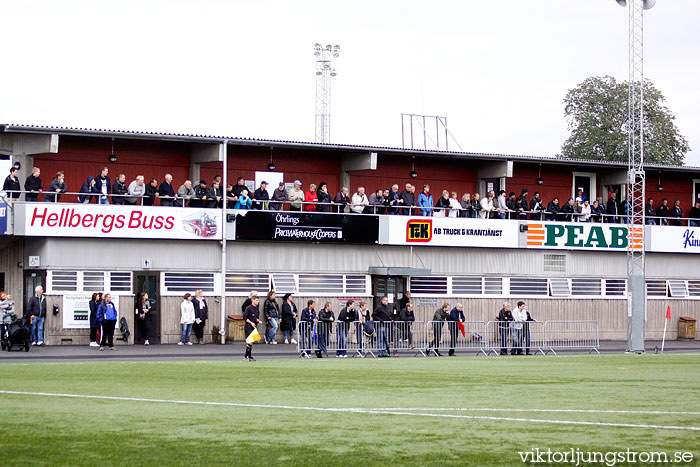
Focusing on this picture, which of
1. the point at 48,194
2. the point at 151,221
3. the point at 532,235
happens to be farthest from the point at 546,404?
the point at 532,235

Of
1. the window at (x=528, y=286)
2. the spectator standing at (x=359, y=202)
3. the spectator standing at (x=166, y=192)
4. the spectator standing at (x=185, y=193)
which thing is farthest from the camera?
the window at (x=528, y=286)

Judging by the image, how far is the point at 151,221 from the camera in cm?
3450

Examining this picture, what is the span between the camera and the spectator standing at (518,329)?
31694 millimetres

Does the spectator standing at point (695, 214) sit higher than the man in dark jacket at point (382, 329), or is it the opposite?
the spectator standing at point (695, 214)

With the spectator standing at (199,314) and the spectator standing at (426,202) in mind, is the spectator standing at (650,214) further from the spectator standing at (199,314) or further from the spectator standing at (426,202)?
the spectator standing at (199,314)

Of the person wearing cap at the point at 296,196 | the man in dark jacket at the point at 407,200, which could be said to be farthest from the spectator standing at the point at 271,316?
the man in dark jacket at the point at 407,200

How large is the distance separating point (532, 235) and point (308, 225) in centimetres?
955

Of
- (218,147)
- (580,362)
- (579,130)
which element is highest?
(579,130)

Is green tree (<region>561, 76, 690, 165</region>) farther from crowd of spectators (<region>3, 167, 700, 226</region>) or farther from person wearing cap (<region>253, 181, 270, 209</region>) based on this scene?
person wearing cap (<region>253, 181, 270, 209</region>)

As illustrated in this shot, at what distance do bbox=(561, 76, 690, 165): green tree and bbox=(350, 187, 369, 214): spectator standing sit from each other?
35.6 meters

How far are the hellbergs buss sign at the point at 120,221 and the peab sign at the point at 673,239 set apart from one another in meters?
18.4

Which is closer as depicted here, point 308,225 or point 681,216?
point 308,225

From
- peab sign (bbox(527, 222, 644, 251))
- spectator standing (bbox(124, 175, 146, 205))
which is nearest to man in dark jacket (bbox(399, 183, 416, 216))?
peab sign (bbox(527, 222, 644, 251))

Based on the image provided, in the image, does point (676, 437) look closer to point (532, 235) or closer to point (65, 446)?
point (65, 446)
